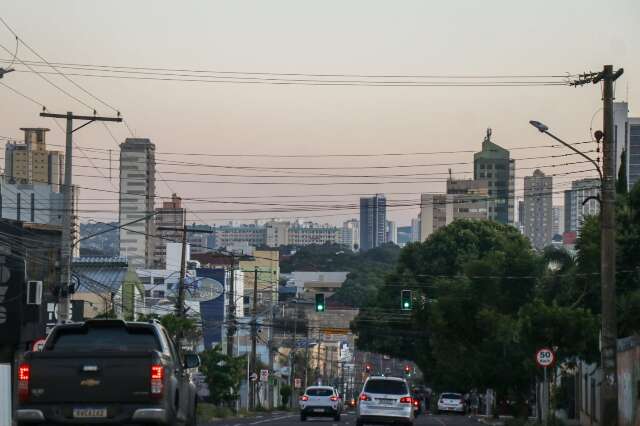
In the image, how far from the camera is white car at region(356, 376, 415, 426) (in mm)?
44594

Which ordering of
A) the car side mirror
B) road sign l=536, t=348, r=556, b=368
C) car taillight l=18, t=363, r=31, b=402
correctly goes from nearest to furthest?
1. car taillight l=18, t=363, r=31, b=402
2. the car side mirror
3. road sign l=536, t=348, r=556, b=368

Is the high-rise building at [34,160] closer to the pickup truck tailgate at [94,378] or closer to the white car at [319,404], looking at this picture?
the white car at [319,404]

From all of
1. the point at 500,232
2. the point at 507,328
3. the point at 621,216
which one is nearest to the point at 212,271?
the point at 500,232

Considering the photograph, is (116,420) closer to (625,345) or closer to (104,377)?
(104,377)

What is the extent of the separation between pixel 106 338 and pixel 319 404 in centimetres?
3500

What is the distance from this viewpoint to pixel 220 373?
7819cm

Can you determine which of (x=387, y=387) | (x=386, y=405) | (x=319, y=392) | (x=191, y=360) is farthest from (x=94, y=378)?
(x=319, y=392)

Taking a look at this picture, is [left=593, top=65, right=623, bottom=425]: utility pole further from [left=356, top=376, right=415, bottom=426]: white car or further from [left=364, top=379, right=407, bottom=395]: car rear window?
[left=364, top=379, right=407, bottom=395]: car rear window

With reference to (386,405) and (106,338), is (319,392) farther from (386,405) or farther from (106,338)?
(106,338)

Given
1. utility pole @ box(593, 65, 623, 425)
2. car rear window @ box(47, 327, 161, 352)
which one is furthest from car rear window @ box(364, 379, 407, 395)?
car rear window @ box(47, 327, 161, 352)

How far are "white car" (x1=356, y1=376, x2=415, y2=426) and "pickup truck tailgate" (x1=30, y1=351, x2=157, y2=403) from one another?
73.3ft

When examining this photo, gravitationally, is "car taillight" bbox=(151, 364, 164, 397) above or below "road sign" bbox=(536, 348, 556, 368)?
above

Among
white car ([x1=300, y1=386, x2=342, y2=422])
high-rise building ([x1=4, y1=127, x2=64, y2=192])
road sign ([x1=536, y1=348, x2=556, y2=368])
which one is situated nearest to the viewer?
road sign ([x1=536, y1=348, x2=556, y2=368])

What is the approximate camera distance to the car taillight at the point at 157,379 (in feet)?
74.8
